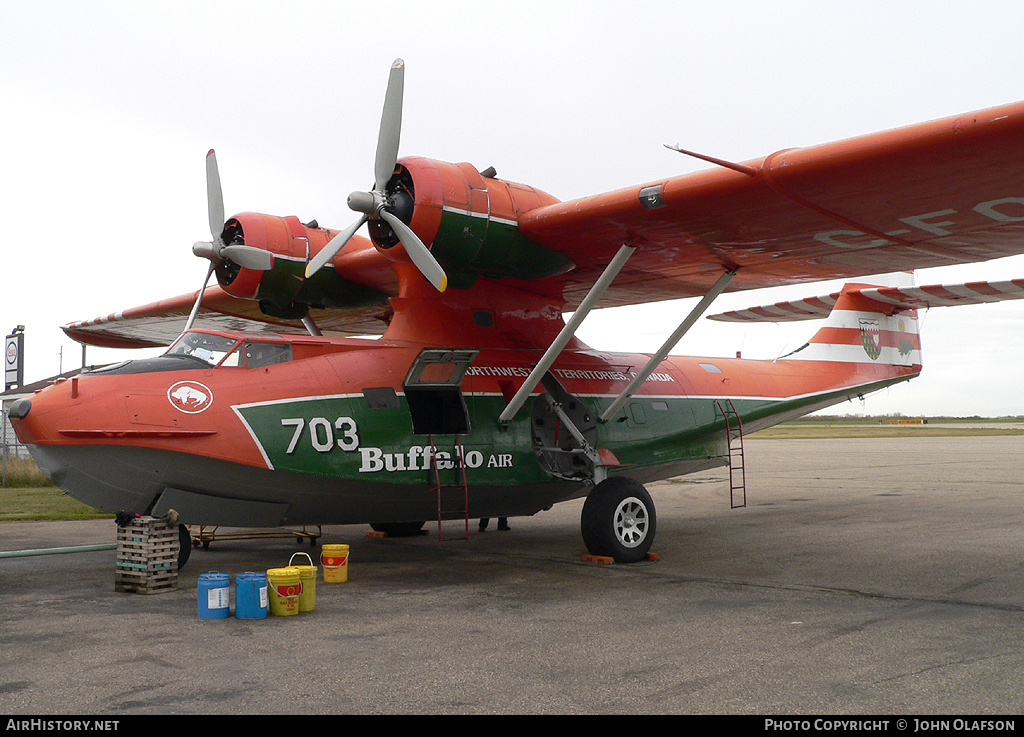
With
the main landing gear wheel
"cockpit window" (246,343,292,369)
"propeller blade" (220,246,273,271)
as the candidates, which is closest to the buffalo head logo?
"cockpit window" (246,343,292,369)

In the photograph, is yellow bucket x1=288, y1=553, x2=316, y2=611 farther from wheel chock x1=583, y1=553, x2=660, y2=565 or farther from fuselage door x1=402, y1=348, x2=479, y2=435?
wheel chock x1=583, y1=553, x2=660, y2=565

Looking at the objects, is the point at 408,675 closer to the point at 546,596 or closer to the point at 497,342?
the point at 546,596

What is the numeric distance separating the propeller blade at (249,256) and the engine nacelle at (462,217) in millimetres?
2270

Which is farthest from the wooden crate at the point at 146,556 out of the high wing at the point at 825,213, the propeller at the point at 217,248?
the high wing at the point at 825,213

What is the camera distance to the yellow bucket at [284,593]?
23.5 ft

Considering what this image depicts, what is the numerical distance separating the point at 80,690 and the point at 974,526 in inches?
501

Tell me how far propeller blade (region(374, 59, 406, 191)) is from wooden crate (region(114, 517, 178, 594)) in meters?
4.37

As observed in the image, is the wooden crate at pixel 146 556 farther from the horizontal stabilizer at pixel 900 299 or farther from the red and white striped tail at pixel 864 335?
the horizontal stabilizer at pixel 900 299

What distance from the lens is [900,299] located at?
49.3ft

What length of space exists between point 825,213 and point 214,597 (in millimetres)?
7000

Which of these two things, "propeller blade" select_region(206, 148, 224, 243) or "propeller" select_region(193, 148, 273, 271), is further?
"propeller blade" select_region(206, 148, 224, 243)

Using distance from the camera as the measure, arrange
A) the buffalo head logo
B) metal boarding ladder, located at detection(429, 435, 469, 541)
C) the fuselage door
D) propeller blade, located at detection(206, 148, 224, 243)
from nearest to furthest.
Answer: the buffalo head logo
metal boarding ladder, located at detection(429, 435, 469, 541)
the fuselage door
propeller blade, located at detection(206, 148, 224, 243)

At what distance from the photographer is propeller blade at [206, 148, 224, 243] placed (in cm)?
1112

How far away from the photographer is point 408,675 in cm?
526
